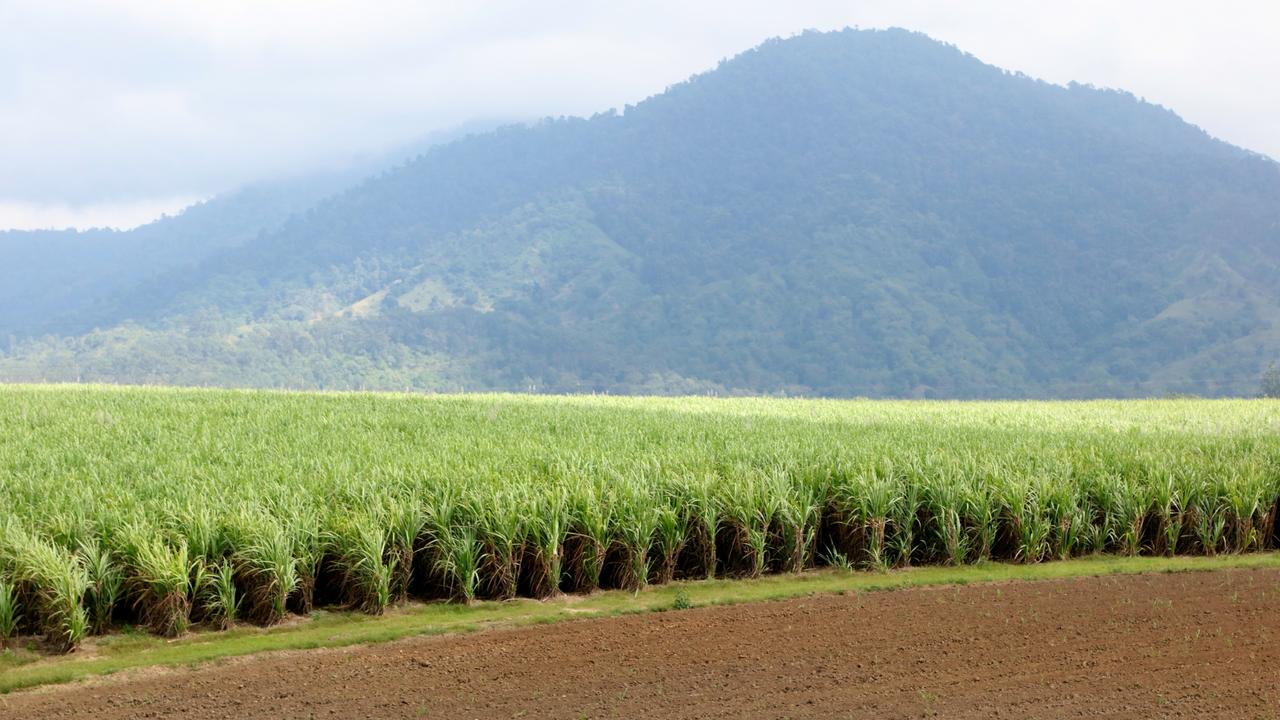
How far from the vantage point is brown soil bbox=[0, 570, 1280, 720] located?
656 cm

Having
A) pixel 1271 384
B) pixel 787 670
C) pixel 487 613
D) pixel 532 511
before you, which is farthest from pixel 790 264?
pixel 787 670

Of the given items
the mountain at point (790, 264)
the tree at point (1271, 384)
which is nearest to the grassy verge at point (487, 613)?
the tree at point (1271, 384)

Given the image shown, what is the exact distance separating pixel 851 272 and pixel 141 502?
12873 centimetres

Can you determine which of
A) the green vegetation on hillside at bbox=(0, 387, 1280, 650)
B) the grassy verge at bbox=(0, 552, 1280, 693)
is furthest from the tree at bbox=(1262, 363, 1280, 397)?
the grassy verge at bbox=(0, 552, 1280, 693)

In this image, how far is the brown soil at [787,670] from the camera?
6.56 m

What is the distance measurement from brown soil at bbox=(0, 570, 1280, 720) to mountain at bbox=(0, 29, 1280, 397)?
97.8m

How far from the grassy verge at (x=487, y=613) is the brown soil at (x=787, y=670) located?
0.27 m

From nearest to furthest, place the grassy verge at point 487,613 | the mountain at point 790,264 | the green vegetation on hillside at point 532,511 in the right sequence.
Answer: the grassy verge at point 487,613, the green vegetation on hillside at point 532,511, the mountain at point 790,264

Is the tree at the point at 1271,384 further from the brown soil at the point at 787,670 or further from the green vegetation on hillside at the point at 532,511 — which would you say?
the brown soil at the point at 787,670

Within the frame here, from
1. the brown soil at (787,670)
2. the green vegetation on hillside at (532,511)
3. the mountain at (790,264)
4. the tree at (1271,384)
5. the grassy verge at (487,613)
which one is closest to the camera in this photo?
the brown soil at (787,670)

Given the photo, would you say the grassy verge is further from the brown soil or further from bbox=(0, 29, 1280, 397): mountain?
bbox=(0, 29, 1280, 397): mountain

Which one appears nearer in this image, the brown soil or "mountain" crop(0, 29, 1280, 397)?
the brown soil

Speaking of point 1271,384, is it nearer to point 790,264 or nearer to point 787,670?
point 790,264

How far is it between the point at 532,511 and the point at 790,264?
134 m
